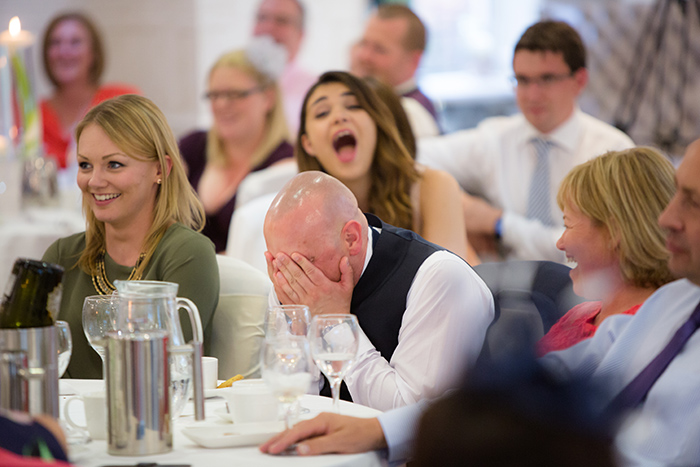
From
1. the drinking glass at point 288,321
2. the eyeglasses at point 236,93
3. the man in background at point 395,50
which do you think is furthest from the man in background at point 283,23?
the drinking glass at point 288,321

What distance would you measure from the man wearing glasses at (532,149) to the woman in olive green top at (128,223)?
5.80ft

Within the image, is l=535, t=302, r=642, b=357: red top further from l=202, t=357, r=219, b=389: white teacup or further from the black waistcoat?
l=202, t=357, r=219, b=389: white teacup

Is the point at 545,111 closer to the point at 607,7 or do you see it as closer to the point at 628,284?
the point at 607,7

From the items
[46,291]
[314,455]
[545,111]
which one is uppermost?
[545,111]

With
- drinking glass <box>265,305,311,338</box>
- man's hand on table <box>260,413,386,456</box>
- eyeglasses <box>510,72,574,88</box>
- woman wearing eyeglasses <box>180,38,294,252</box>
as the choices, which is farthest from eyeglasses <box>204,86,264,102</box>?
man's hand on table <box>260,413,386,456</box>

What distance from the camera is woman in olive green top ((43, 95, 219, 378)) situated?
221 cm

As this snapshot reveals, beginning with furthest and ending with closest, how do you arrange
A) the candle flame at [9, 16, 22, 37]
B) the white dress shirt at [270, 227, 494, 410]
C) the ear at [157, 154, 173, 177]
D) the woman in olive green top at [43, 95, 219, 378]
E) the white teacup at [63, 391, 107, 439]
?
the candle flame at [9, 16, 22, 37] < the ear at [157, 154, 173, 177] < the woman in olive green top at [43, 95, 219, 378] < the white dress shirt at [270, 227, 494, 410] < the white teacup at [63, 391, 107, 439]

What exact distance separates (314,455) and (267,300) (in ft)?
3.24

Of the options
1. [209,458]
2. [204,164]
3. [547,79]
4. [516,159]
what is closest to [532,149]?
[516,159]

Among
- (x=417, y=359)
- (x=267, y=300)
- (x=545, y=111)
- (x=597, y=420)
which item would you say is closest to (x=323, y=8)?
(x=545, y=111)

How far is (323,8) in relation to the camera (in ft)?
23.5

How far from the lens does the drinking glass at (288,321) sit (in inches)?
60.3

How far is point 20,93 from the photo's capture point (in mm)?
4258

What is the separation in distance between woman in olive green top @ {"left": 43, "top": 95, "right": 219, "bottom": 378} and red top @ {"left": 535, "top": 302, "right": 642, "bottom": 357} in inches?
35.6
